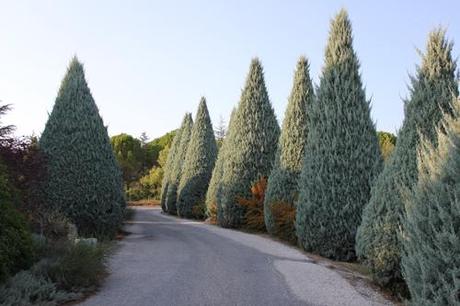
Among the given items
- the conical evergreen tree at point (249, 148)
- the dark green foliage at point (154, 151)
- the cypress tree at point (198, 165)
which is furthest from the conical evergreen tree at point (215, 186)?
the dark green foliage at point (154, 151)

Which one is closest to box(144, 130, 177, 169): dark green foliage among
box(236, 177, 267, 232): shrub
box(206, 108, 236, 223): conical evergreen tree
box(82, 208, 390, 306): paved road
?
box(206, 108, 236, 223): conical evergreen tree

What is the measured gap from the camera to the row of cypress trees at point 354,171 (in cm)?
424

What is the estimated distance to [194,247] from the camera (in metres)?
11.3

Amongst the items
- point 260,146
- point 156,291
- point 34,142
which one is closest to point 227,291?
point 156,291

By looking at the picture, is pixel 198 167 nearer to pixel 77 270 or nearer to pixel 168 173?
pixel 168 173

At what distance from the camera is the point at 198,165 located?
2369cm

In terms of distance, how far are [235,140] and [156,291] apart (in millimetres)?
10976

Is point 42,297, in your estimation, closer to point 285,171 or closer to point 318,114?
point 318,114

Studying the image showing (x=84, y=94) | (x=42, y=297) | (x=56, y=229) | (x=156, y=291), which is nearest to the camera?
(x=42, y=297)

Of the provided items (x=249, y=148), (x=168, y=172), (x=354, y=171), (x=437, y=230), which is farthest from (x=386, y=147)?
(x=437, y=230)

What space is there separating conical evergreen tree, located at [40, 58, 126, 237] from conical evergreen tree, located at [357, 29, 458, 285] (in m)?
6.99

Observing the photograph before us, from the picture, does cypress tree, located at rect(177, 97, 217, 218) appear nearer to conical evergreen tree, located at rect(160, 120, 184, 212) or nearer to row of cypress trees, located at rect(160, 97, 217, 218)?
row of cypress trees, located at rect(160, 97, 217, 218)

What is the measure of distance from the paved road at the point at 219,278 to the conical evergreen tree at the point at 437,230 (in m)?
2.68

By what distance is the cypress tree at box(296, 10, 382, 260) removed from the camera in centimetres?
1092
